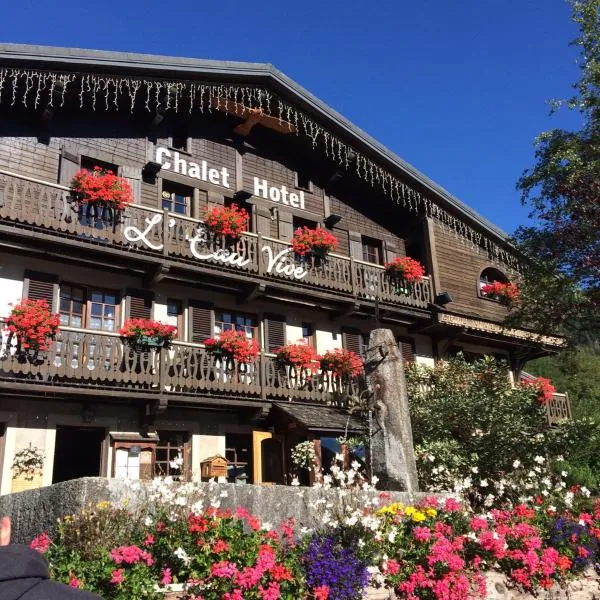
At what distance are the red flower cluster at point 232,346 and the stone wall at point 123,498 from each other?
7.52 m

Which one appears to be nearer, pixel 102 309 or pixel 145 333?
pixel 145 333

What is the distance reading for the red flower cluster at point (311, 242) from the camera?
58.1ft

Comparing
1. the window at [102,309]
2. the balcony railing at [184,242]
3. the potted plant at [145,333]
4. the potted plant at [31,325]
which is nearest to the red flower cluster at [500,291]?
the balcony railing at [184,242]

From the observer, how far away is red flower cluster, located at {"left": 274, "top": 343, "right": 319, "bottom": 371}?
1620cm

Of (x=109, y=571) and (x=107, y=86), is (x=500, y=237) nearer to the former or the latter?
(x=107, y=86)

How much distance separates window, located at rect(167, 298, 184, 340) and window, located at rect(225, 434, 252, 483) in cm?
279

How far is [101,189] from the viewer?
47.1 ft

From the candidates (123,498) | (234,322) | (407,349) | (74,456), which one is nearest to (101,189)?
(234,322)

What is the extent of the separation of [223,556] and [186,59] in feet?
45.0

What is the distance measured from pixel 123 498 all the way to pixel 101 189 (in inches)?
373

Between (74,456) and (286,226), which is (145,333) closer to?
(286,226)

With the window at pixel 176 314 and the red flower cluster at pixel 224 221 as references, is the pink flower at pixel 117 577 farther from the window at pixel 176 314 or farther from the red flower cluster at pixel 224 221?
the red flower cluster at pixel 224 221

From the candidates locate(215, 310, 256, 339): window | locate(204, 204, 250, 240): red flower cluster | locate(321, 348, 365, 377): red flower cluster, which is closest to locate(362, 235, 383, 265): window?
locate(321, 348, 365, 377): red flower cluster

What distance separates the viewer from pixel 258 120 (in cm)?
1894
